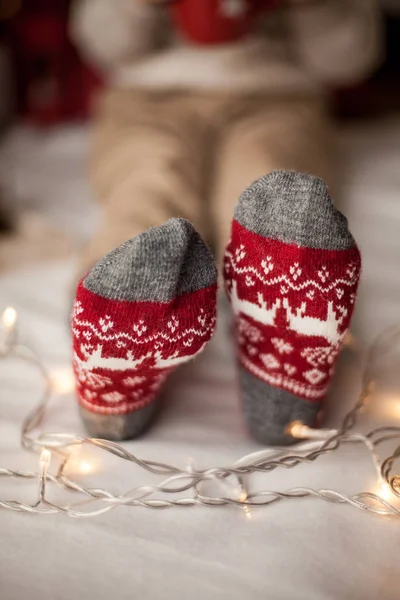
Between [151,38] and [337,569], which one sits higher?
[151,38]

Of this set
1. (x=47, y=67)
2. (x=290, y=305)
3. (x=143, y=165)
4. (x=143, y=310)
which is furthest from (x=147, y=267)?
(x=47, y=67)

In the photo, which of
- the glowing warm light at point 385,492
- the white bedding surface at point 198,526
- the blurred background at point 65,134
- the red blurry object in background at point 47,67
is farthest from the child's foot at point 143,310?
the red blurry object in background at point 47,67

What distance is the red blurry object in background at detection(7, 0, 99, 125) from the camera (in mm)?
1333

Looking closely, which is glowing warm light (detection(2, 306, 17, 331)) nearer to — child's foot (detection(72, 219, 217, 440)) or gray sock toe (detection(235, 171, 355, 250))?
child's foot (detection(72, 219, 217, 440))

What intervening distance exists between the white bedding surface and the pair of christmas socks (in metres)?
0.05

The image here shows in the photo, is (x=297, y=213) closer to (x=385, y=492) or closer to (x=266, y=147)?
(x=385, y=492)

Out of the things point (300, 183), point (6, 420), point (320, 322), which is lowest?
point (6, 420)

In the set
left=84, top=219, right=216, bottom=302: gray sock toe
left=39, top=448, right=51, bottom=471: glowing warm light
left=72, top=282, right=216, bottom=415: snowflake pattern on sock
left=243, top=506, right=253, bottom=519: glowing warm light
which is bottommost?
left=243, top=506, right=253, bottom=519: glowing warm light

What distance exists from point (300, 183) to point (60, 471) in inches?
13.6

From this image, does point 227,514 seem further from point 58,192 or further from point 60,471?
point 58,192

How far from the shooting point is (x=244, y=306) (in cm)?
58

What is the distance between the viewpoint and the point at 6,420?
631 mm

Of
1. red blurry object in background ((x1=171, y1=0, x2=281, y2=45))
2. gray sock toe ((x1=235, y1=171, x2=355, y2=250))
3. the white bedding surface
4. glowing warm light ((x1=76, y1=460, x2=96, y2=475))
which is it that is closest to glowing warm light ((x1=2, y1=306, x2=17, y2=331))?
the white bedding surface

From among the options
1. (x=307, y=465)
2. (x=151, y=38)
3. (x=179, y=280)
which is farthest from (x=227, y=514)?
(x=151, y=38)
